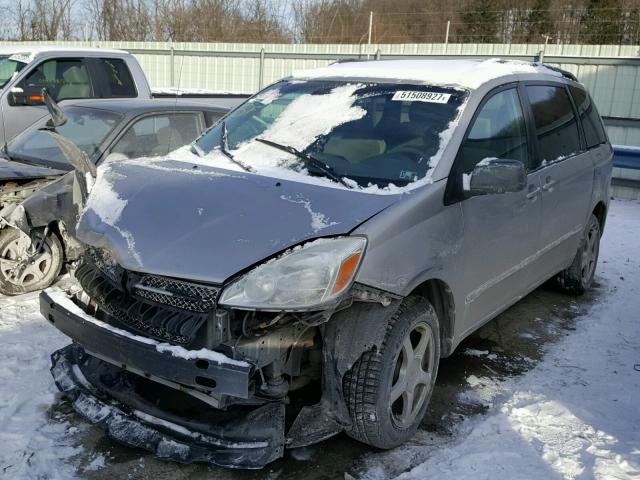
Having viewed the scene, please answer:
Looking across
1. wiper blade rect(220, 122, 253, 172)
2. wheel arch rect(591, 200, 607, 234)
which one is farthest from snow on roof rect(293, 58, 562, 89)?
wheel arch rect(591, 200, 607, 234)

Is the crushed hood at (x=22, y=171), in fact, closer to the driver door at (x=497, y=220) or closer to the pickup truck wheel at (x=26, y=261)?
the pickup truck wheel at (x=26, y=261)

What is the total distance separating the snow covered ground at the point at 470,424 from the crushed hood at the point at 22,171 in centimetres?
92

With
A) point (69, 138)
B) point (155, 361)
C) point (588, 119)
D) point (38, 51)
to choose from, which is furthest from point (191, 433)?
point (38, 51)

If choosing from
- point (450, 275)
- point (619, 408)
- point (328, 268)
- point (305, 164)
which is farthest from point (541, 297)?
point (328, 268)

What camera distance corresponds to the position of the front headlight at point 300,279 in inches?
106

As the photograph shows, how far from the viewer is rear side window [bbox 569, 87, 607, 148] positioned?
5426 mm

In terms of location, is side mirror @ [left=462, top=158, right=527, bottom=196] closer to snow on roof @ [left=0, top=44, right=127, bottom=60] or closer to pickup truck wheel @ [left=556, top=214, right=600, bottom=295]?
pickup truck wheel @ [left=556, top=214, right=600, bottom=295]

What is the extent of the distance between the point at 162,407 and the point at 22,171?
2926 mm

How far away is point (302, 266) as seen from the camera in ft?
9.02

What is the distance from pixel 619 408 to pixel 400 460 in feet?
4.92

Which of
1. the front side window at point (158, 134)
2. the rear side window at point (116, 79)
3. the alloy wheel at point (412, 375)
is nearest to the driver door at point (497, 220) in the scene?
the alloy wheel at point (412, 375)

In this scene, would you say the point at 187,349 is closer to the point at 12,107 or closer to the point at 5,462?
the point at 5,462

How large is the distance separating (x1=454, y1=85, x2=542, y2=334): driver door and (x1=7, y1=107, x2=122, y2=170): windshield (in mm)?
3325

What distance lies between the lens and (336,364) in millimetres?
2951
